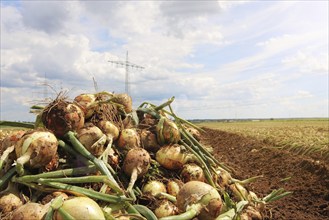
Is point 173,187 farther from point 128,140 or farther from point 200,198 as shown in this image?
point 128,140

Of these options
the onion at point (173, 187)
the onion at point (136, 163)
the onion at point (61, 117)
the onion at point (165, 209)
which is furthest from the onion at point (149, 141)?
the onion at point (165, 209)

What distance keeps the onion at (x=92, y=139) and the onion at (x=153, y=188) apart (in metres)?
0.58

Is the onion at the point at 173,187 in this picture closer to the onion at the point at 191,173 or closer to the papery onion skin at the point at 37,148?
the onion at the point at 191,173

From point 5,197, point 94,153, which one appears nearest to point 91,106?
point 94,153

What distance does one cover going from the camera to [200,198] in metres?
2.68

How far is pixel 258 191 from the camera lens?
18.2 ft

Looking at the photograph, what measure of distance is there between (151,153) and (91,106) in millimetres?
877

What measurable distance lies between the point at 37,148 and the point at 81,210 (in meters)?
0.95

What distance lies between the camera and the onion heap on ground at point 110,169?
2498 mm

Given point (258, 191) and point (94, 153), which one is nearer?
point (94, 153)

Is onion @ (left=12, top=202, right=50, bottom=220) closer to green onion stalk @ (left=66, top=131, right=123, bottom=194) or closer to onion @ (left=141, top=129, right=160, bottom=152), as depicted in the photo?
green onion stalk @ (left=66, top=131, right=123, bottom=194)

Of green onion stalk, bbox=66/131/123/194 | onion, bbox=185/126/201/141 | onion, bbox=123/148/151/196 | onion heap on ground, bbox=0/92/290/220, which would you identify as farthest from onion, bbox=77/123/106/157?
onion, bbox=185/126/201/141

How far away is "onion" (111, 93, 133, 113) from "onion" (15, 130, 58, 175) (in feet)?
4.27

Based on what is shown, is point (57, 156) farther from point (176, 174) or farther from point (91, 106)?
point (176, 174)
